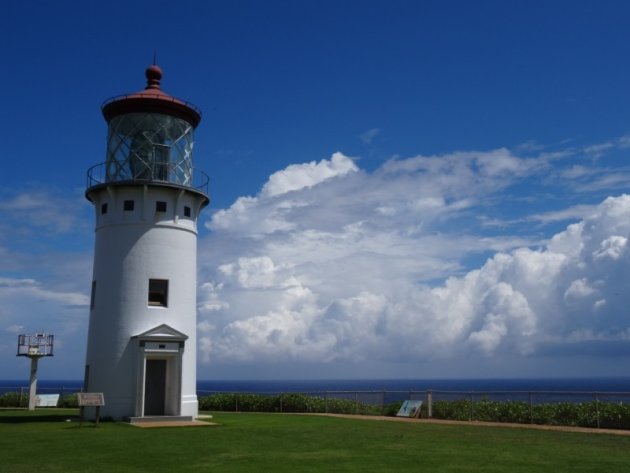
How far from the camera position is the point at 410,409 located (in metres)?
25.8

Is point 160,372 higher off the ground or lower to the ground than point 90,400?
higher

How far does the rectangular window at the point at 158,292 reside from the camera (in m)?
25.1

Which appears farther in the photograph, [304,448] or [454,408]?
[454,408]

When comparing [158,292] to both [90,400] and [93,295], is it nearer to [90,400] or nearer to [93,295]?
[93,295]

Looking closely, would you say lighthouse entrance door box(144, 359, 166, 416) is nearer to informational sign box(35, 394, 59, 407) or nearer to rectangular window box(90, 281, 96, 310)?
rectangular window box(90, 281, 96, 310)

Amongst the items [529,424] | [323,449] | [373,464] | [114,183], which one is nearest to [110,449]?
[323,449]

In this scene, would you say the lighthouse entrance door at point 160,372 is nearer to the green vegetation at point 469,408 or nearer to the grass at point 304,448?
the grass at point 304,448

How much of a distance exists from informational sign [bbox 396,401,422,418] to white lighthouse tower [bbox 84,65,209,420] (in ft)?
26.5

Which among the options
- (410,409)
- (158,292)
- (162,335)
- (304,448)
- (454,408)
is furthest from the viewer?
(410,409)

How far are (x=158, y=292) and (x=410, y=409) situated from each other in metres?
10.8

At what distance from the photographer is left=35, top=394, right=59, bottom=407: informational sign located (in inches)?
1244

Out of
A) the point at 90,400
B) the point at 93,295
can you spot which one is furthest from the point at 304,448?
the point at 93,295

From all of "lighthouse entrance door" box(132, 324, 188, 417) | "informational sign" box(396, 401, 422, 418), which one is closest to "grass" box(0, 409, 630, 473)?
"lighthouse entrance door" box(132, 324, 188, 417)

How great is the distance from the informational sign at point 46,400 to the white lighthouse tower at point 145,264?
8.40 meters
